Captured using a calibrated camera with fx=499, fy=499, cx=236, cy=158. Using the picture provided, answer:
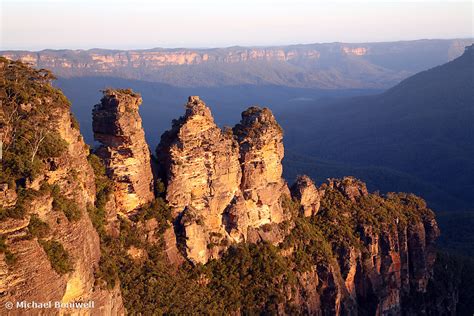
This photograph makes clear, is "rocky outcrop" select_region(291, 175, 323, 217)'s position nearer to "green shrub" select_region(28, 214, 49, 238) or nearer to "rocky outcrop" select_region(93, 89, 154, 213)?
"rocky outcrop" select_region(93, 89, 154, 213)

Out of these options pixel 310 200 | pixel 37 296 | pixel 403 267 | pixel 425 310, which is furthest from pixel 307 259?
pixel 37 296

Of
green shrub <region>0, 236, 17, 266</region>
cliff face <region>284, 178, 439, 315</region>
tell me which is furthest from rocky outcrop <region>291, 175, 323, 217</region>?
green shrub <region>0, 236, 17, 266</region>

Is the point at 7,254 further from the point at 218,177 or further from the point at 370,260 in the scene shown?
the point at 370,260

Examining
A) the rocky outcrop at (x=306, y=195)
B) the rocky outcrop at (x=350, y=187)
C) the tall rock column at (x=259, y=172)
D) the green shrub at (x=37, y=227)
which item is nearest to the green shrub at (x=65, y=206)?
the green shrub at (x=37, y=227)

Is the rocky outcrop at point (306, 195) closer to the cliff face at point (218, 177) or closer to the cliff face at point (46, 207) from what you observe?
the cliff face at point (218, 177)

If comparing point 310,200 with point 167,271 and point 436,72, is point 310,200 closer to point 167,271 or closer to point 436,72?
point 167,271
